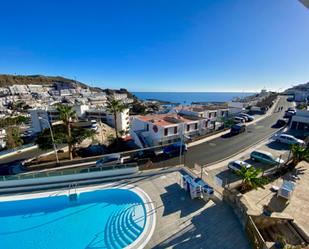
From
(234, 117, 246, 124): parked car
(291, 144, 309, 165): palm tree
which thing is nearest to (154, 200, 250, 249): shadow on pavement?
(291, 144, 309, 165): palm tree

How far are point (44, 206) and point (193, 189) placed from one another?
44.3ft

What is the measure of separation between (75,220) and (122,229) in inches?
172

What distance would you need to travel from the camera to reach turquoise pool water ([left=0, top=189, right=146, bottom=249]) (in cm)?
1203

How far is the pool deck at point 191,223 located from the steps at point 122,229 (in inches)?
61.7

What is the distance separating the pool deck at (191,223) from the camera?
1040 cm

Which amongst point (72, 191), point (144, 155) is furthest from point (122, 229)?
point (144, 155)

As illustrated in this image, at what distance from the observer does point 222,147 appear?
27859 mm

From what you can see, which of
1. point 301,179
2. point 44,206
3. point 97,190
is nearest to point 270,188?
point 301,179

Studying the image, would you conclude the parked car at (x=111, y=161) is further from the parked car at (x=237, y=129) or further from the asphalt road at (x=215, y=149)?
the parked car at (x=237, y=129)

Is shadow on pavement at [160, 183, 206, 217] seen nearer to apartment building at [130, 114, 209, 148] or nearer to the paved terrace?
the paved terrace

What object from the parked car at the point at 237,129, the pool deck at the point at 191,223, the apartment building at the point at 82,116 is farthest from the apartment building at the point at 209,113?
the apartment building at the point at 82,116

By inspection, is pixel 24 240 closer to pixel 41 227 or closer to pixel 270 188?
pixel 41 227

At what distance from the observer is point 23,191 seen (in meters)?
17.5

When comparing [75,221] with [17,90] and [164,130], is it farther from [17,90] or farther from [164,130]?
[17,90]
